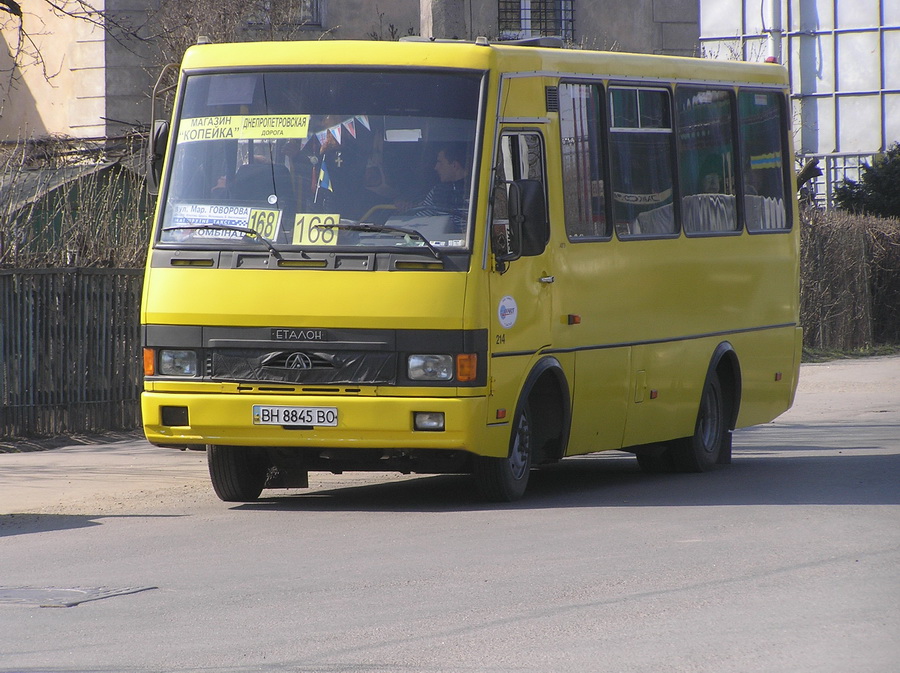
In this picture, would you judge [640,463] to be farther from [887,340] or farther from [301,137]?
[887,340]

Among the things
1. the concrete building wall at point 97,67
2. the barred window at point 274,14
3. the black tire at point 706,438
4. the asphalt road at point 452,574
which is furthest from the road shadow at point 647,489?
the concrete building wall at point 97,67

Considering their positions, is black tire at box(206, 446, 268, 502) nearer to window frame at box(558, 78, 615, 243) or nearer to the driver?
the driver

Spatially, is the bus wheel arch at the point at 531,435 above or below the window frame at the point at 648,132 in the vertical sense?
below

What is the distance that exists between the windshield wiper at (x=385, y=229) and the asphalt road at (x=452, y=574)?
168 centimetres

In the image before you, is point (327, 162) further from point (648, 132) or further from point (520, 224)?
point (648, 132)

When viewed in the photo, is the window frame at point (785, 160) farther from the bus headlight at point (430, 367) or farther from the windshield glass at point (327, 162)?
the bus headlight at point (430, 367)

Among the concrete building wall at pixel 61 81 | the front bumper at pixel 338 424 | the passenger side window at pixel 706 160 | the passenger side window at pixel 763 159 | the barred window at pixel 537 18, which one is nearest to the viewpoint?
the front bumper at pixel 338 424

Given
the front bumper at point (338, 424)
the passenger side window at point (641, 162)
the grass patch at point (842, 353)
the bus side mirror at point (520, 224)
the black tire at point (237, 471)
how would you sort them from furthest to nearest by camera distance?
the grass patch at point (842, 353)
the passenger side window at point (641, 162)
the black tire at point (237, 471)
the bus side mirror at point (520, 224)
the front bumper at point (338, 424)

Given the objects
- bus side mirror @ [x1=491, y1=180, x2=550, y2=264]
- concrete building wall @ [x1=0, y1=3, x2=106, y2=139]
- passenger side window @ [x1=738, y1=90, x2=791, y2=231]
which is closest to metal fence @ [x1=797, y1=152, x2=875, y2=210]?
concrete building wall @ [x1=0, y1=3, x2=106, y2=139]

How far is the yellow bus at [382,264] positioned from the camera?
1023cm

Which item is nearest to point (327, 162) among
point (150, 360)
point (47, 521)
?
point (150, 360)

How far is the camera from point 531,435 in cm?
1130

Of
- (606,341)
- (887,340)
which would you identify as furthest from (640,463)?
(887,340)

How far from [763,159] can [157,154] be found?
6178mm
